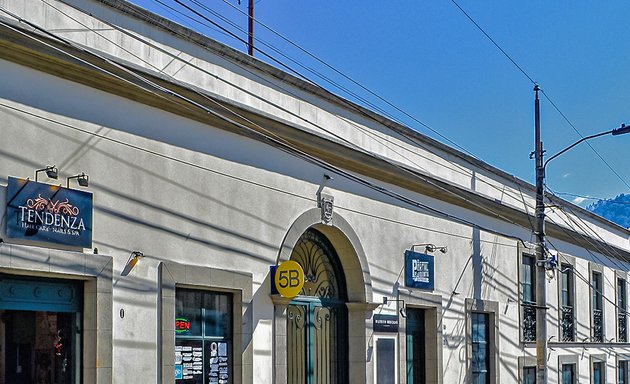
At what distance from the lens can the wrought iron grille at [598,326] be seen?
30.7 metres

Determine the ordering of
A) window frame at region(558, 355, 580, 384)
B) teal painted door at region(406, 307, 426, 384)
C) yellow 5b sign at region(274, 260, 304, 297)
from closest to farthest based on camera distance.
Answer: yellow 5b sign at region(274, 260, 304, 297) → teal painted door at region(406, 307, 426, 384) → window frame at region(558, 355, 580, 384)

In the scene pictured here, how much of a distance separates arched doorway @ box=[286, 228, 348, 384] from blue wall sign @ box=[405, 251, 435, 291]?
2.07 meters

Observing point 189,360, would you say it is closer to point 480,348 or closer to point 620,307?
point 480,348

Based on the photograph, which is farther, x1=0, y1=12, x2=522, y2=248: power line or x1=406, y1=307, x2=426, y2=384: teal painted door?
x1=406, y1=307, x2=426, y2=384: teal painted door

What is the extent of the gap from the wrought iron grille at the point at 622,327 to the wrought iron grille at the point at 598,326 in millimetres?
2099

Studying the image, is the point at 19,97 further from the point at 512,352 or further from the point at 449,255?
the point at 512,352

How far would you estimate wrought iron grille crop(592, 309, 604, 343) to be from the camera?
30688 millimetres

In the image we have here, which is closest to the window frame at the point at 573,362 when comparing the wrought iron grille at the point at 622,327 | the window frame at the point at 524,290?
the window frame at the point at 524,290

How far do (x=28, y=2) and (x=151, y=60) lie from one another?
7.96 ft

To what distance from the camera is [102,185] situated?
1298 cm

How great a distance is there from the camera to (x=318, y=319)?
18406mm

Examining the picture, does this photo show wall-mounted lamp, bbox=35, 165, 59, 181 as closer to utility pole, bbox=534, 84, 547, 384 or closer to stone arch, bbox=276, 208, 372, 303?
stone arch, bbox=276, 208, 372, 303

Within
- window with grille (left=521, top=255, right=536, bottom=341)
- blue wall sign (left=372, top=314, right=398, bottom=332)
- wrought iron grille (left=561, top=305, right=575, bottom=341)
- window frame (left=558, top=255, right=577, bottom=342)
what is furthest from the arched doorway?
wrought iron grille (left=561, top=305, right=575, bottom=341)

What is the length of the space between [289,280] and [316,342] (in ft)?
8.32
